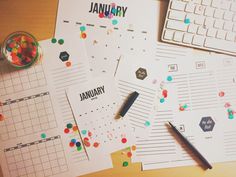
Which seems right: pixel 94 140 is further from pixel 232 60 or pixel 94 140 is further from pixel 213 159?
pixel 232 60

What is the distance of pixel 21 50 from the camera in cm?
70

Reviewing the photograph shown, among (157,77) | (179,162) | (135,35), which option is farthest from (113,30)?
(179,162)

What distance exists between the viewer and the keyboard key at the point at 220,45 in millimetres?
727

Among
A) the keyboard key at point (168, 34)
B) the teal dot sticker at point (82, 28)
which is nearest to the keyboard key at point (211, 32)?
the keyboard key at point (168, 34)

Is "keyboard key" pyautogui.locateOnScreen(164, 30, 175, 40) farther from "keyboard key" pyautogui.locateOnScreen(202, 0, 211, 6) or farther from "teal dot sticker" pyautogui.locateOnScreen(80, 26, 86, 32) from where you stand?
"teal dot sticker" pyautogui.locateOnScreen(80, 26, 86, 32)

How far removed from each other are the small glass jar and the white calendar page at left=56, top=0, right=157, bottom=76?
94 mm

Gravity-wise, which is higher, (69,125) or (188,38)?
(188,38)

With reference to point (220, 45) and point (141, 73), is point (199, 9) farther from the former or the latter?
point (141, 73)

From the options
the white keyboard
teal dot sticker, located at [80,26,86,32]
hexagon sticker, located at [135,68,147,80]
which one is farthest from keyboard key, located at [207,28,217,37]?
teal dot sticker, located at [80,26,86,32]

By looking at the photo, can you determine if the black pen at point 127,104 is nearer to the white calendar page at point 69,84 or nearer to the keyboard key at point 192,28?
the white calendar page at point 69,84

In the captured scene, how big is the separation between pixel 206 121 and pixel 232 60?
0.62 feet

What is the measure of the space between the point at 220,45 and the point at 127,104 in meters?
0.31

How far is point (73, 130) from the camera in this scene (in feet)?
2.36

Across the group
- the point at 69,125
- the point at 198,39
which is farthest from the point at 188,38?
the point at 69,125
